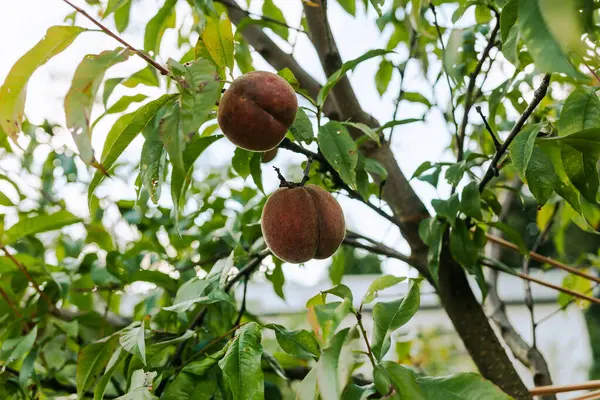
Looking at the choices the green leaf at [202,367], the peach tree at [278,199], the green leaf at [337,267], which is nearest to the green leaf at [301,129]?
the peach tree at [278,199]

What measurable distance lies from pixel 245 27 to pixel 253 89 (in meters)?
0.65

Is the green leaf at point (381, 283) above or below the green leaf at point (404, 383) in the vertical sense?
above

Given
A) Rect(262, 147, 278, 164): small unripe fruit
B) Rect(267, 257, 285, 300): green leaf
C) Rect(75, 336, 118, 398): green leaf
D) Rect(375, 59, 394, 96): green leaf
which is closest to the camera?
Rect(75, 336, 118, 398): green leaf

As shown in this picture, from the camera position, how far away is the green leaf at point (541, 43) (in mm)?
424

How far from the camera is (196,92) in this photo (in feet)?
1.82

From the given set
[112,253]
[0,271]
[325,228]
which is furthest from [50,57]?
[0,271]

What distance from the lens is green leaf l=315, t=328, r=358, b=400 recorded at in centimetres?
53

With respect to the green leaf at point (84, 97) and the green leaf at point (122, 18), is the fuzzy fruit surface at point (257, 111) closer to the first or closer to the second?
the green leaf at point (84, 97)

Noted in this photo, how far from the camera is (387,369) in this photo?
0.60m

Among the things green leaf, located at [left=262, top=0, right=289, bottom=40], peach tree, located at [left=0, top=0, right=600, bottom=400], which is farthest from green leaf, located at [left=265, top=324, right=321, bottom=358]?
green leaf, located at [left=262, top=0, right=289, bottom=40]

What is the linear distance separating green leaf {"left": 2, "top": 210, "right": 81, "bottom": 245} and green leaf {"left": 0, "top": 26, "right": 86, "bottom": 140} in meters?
0.53

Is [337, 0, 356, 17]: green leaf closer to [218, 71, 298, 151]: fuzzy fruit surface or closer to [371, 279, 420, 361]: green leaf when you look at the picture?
[218, 71, 298, 151]: fuzzy fruit surface

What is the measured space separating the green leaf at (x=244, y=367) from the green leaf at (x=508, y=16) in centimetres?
42

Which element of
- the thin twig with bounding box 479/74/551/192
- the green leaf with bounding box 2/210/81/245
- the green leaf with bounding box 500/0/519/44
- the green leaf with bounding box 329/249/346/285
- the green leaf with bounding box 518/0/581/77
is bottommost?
the green leaf with bounding box 518/0/581/77
